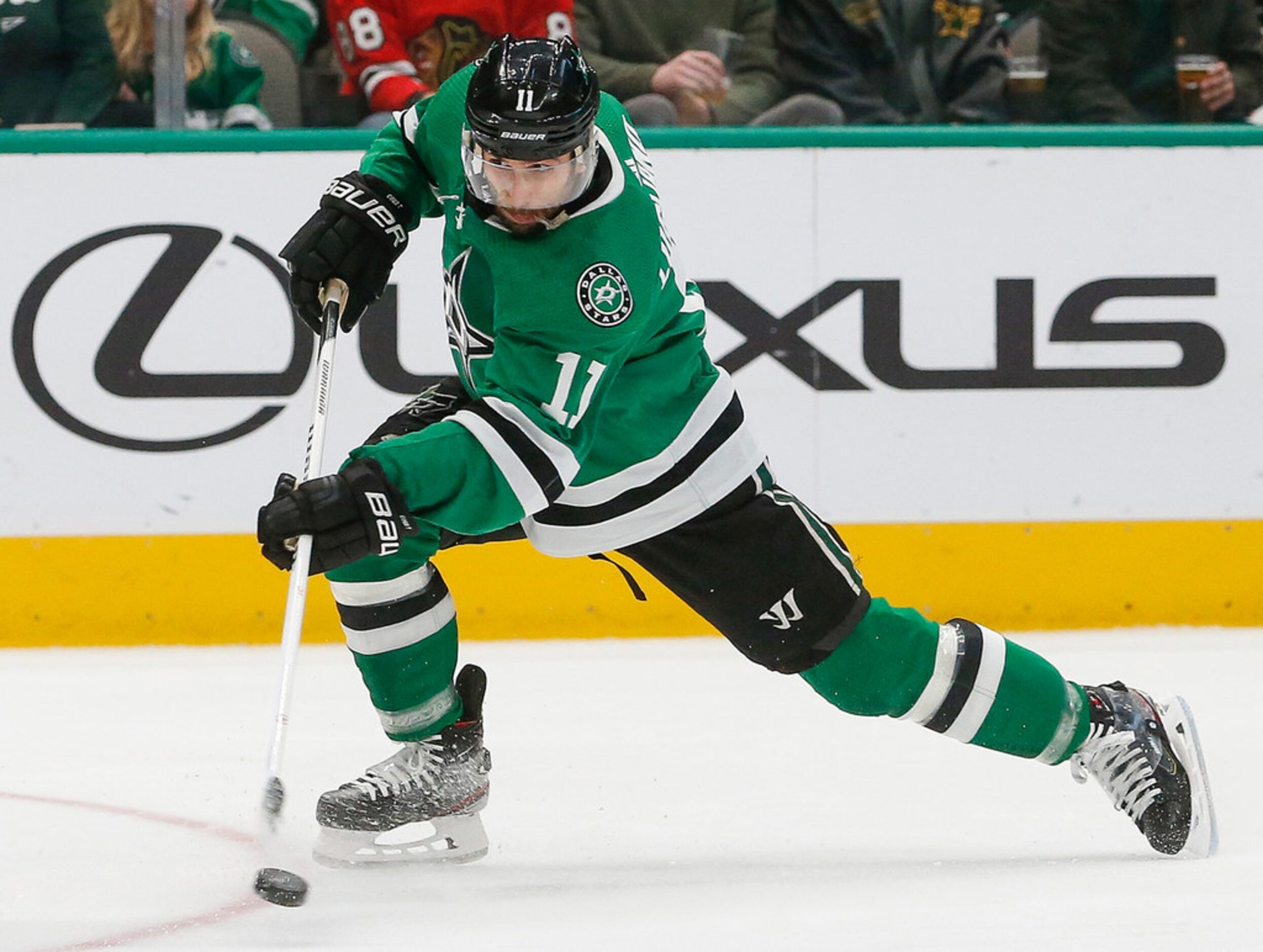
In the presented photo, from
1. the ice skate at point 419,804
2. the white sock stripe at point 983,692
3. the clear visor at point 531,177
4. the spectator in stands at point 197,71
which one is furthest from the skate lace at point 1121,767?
the spectator in stands at point 197,71

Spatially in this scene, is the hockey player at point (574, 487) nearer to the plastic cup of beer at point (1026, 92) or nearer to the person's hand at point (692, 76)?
the person's hand at point (692, 76)

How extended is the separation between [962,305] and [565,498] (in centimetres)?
183

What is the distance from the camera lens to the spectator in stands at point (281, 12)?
396cm

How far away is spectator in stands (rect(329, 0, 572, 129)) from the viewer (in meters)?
3.92

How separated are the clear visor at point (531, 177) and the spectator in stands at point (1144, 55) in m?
2.21

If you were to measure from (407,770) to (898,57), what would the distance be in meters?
Answer: 2.22

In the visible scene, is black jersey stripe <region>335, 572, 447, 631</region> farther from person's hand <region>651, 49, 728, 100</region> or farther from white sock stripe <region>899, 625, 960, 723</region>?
person's hand <region>651, 49, 728, 100</region>

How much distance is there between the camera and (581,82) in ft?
6.81

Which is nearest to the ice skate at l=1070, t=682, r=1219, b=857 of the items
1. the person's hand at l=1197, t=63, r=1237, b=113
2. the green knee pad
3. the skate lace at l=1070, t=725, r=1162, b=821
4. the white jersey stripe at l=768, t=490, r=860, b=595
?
the skate lace at l=1070, t=725, r=1162, b=821

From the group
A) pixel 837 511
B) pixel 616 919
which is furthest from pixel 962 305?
pixel 616 919

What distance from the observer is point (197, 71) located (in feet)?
13.1

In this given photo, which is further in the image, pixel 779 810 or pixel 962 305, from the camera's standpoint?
pixel 962 305

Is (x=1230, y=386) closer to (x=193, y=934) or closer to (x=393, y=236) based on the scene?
(x=393, y=236)

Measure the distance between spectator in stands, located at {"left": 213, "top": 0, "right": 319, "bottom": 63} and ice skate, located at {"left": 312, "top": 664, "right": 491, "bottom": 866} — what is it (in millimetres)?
1972
